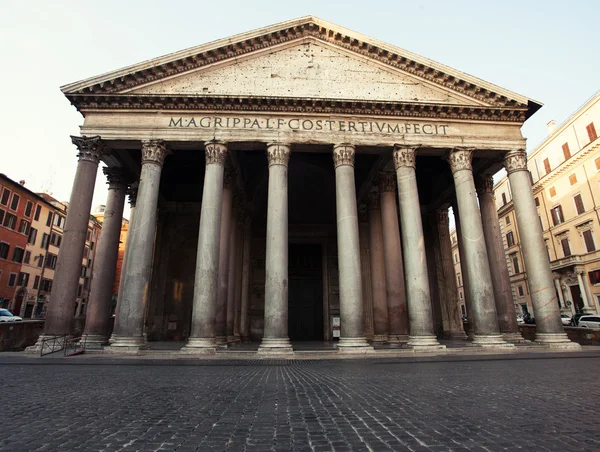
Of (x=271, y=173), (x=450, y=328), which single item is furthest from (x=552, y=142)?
(x=271, y=173)

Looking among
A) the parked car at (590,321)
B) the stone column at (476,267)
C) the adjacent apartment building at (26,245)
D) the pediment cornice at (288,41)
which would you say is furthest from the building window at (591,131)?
the adjacent apartment building at (26,245)

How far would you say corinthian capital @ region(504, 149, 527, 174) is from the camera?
1405 centimetres

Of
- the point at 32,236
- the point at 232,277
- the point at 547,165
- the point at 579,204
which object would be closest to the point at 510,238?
the point at 547,165

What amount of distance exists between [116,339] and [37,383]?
611 centimetres

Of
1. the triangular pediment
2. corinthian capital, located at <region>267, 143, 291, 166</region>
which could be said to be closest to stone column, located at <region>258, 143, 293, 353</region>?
corinthian capital, located at <region>267, 143, 291, 166</region>

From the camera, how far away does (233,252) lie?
1756cm

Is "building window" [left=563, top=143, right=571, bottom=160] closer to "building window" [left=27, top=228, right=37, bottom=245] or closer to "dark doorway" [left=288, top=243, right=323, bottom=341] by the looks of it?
"dark doorway" [left=288, top=243, right=323, bottom=341]

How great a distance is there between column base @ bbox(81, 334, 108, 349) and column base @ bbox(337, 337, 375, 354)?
865 centimetres

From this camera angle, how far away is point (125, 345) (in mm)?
11203

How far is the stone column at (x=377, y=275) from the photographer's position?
15727 mm

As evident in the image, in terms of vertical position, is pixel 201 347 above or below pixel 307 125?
below

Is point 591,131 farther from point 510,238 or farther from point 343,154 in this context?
point 343,154

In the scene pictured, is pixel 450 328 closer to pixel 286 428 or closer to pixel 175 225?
pixel 175 225

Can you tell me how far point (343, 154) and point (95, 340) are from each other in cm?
1156
